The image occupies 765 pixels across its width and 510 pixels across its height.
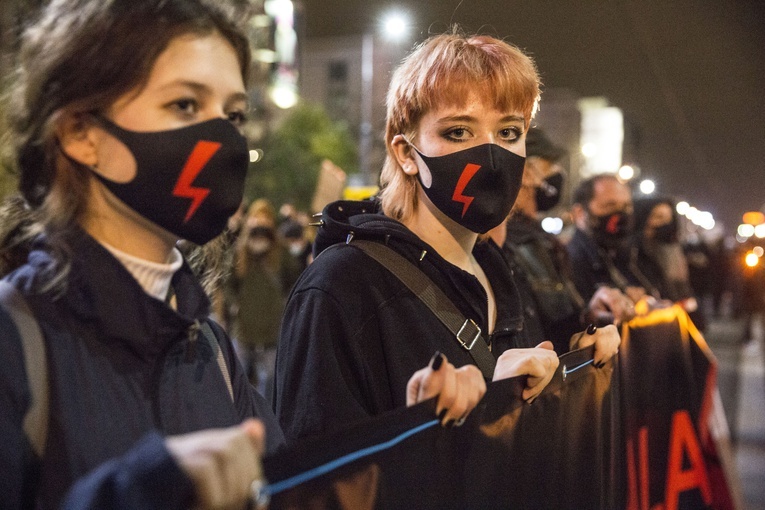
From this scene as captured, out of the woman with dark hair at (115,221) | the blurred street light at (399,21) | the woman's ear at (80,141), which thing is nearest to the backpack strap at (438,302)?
the woman with dark hair at (115,221)

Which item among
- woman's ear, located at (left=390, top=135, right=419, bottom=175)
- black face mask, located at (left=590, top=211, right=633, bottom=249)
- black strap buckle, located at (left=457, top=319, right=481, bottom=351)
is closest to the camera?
black strap buckle, located at (left=457, top=319, right=481, bottom=351)

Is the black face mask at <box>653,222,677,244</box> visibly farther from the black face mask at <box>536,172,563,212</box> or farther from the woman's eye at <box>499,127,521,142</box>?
the woman's eye at <box>499,127,521,142</box>

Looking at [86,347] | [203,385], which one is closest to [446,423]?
[203,385]

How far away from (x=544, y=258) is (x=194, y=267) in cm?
329

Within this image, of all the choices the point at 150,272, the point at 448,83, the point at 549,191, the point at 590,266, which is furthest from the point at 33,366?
the point at 590,266

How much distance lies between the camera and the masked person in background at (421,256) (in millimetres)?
2258

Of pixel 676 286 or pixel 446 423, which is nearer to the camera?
pixel 446 423

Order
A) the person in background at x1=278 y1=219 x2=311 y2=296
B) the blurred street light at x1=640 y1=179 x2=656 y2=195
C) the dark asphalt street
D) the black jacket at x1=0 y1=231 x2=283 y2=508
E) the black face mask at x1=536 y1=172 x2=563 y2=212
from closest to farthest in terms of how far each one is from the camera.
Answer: the black jacket at x1=0 y1=231 x2=283 y2=508, the black face mask at x1=536 y1=172 x2=563 y2=212, the dark asphalt street, the person in background at x1=278 y1=219 x2=311 y2=296, the blurred street light at x1=640 y1=179 x2=656 y2=195

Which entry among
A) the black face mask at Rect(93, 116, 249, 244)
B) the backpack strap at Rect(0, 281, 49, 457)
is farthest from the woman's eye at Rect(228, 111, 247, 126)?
the backpack strap at Rect(0, 281, 49, 457)

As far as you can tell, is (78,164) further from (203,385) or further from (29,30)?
(203,385)

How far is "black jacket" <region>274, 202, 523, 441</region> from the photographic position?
2.23m

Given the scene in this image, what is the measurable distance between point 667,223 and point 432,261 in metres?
6.58

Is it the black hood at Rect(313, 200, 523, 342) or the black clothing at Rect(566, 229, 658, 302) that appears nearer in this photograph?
the black hood at Rect(313, 200, 523, 342)

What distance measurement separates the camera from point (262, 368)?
8883mm
